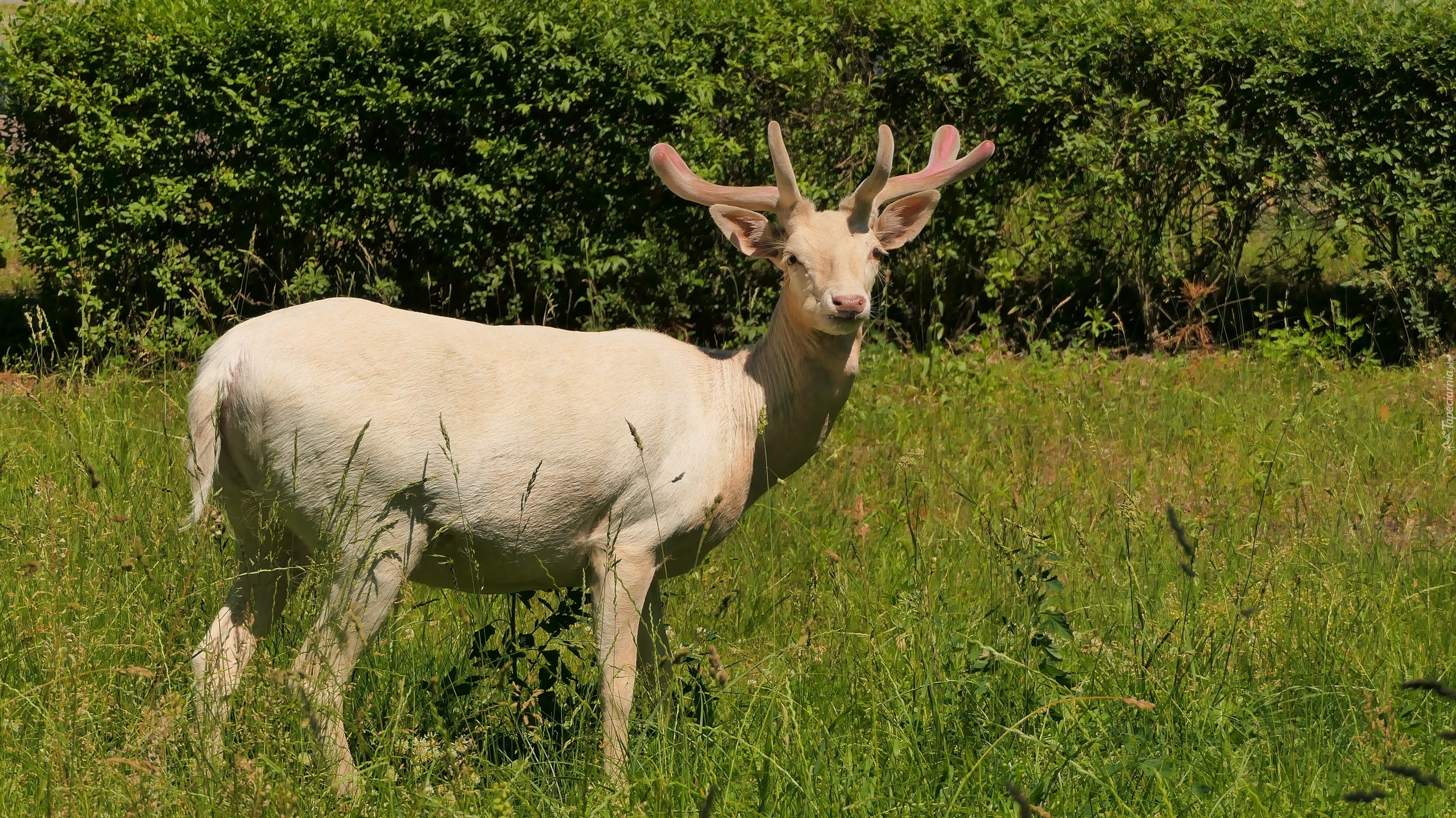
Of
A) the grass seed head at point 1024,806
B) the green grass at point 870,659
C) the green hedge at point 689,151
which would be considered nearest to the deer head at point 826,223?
the green grass at point 870,659

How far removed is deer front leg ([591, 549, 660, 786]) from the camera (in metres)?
3.82

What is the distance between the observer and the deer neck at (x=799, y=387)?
4.30 meters

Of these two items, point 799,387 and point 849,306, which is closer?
point 849,306

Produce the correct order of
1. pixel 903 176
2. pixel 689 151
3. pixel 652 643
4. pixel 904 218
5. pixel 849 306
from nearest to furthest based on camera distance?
pixel 849 306 → pixel 652 643 → pixel 903 176 → pixel 904 218 → pixel 689 151

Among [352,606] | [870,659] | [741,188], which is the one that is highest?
[741,188]

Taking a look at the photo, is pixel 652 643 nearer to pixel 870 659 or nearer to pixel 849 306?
pixel 870 659

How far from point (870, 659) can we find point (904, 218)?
5.33 ft

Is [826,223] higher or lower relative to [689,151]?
higher

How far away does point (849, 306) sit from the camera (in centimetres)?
403

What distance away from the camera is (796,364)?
4352mm

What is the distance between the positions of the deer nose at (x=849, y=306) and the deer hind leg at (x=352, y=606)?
1.38m

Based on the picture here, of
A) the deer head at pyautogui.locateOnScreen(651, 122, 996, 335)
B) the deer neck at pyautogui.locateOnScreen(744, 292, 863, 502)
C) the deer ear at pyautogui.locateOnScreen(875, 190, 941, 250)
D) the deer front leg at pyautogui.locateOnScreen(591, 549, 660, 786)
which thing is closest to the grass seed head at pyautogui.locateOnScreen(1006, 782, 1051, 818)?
the deer front leg at pyautogui.locateOnScreen(591, 549, 660, 786)

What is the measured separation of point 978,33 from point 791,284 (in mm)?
5316

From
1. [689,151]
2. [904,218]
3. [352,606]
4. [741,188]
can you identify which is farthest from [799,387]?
[689,151]
